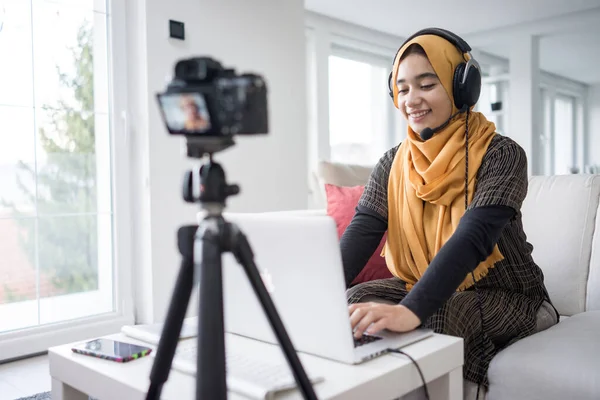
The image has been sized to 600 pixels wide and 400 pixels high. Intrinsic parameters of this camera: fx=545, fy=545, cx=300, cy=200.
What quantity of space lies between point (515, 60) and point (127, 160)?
436 centimetres

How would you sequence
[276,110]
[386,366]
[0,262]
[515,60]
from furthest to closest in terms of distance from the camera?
1. [515,60]
2. [276,110]
3. [0,262]
4. [386,366]

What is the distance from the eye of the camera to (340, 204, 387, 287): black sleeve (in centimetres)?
134

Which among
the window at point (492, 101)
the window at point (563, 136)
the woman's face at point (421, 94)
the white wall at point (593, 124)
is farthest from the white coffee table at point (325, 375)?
the white wall at point (593, 124)

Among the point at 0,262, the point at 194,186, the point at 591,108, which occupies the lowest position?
the point at 0,262

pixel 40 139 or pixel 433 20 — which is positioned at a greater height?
pixel 433 20

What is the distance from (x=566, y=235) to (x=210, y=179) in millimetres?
1336

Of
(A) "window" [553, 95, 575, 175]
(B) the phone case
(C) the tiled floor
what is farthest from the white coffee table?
(A) "window" [553, 95, 575, 175]

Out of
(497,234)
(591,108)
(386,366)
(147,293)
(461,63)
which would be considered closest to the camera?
(386,366)

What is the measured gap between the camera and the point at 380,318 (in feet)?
3.17

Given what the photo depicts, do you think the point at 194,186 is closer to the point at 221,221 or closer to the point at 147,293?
the point at 221,221

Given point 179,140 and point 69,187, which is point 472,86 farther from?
point 69,187

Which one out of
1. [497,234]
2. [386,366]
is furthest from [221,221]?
[497,234]

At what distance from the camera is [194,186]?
0.68 m

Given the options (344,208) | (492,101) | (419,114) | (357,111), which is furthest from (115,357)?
(492,101)
